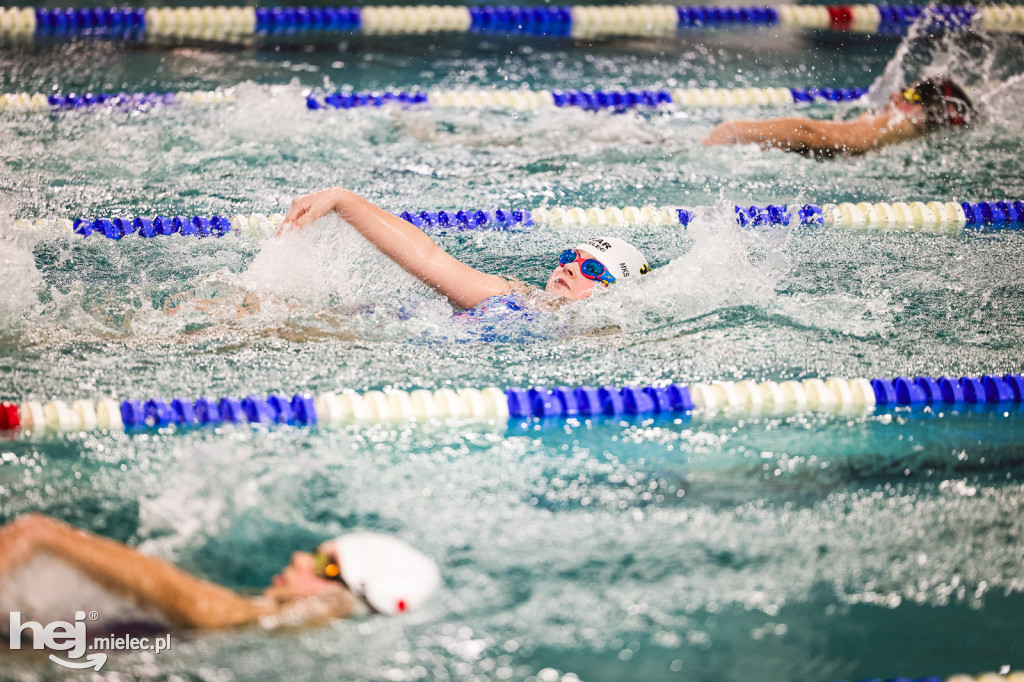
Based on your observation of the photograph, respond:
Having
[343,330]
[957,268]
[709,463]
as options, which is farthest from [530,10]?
[709,463]

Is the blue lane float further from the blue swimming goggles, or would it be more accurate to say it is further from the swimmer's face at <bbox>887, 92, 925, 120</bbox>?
the blue swimming goggles

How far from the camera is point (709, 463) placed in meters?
2.54

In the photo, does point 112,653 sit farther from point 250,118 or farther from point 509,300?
point 250,118

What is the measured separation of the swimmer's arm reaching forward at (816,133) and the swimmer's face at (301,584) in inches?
127

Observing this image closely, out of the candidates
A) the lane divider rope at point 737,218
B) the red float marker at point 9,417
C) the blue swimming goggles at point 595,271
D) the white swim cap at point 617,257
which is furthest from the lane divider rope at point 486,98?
the red float marker at point 9,417

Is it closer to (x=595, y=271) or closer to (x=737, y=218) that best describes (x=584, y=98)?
(x=737, y=218)

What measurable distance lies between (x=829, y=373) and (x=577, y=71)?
322 centimetres

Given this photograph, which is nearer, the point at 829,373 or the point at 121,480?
the point at 121,480

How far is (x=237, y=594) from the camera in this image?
6.43 feet

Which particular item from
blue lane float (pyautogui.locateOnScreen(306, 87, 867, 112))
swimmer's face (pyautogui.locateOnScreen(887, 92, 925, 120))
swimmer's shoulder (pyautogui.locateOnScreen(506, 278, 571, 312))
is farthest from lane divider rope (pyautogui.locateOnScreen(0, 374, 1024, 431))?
blue lane float (pyautogui.locateOnScreen(306, 87, 867, 112))

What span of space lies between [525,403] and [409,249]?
0.64 metres

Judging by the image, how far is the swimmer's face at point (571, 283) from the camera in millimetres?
3129

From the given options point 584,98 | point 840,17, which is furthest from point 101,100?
point 840,17

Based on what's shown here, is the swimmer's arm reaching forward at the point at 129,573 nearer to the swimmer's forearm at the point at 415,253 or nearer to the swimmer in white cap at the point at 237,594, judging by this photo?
the swimmer in white cap at the point at 237,594
